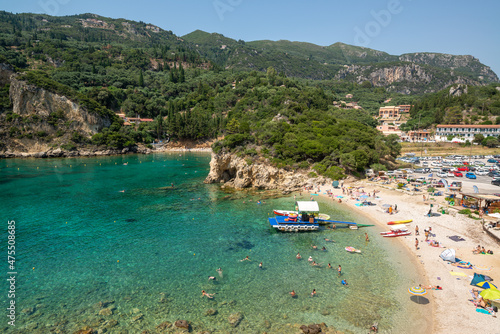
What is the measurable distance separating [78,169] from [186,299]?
2474 inches

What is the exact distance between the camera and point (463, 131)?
90438mm

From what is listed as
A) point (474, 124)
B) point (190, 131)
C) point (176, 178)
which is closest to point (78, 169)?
point (176, 178)

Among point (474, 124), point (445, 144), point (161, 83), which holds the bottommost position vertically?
point (445, 144)

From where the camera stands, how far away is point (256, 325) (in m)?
15.2

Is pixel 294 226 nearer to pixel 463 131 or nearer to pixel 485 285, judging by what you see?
pixel 485 285

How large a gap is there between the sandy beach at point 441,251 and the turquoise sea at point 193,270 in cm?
122

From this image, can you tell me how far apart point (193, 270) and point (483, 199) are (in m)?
30.3

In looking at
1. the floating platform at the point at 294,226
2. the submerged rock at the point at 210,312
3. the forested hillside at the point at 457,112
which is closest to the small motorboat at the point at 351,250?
the floating platform at the point at 294,226

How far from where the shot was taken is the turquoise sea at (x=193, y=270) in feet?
51.4

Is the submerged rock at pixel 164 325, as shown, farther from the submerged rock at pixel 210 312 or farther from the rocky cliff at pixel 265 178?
the rocky cliff at pixel 265 178

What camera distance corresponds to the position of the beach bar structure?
28.7 meters

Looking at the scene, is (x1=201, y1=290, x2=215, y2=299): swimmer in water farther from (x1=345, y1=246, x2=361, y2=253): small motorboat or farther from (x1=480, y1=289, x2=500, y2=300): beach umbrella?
(x1=480, y1=289, x2=500, y2=300): beach umbrella

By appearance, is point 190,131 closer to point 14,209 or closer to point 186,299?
point 14,209

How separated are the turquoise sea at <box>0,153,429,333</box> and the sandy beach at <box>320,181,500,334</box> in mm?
1216
